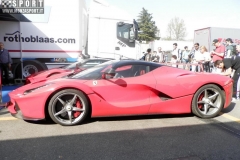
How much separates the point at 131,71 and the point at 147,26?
4630cm

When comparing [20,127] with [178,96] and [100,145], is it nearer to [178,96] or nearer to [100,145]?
[100,145]

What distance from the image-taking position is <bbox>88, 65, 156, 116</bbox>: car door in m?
3.61

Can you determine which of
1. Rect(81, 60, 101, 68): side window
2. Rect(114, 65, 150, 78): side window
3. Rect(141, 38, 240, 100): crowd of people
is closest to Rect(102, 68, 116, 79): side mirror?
Rect(114, 65, 150, 78): side window

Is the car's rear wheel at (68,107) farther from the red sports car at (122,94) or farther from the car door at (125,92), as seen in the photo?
the car door at (125,92)

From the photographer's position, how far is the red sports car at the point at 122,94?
343cm

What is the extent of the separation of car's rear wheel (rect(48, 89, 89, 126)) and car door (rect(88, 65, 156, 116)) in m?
0.26

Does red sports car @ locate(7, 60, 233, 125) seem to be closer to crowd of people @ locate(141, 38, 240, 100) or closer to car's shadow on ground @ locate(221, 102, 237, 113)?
car's shadow on ground @ locate(221, 102, 237, 113)

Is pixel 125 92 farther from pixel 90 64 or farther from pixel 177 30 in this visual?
pixel 177 30

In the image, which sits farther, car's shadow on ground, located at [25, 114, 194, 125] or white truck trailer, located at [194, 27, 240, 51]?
white truck trailer, located at [194, 27, 240, 51]

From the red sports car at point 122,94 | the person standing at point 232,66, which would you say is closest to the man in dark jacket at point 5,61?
the red sports car at point 122,94

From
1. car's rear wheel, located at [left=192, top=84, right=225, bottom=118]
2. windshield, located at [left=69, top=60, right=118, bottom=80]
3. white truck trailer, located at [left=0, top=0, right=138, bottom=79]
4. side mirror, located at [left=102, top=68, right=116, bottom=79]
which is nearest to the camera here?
side mirror, located at [left=102, top=68, right=116, bottom=79]

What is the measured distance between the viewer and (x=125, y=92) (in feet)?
12.1

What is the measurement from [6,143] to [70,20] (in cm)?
573

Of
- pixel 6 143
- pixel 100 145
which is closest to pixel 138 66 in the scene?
pixel 100 145
